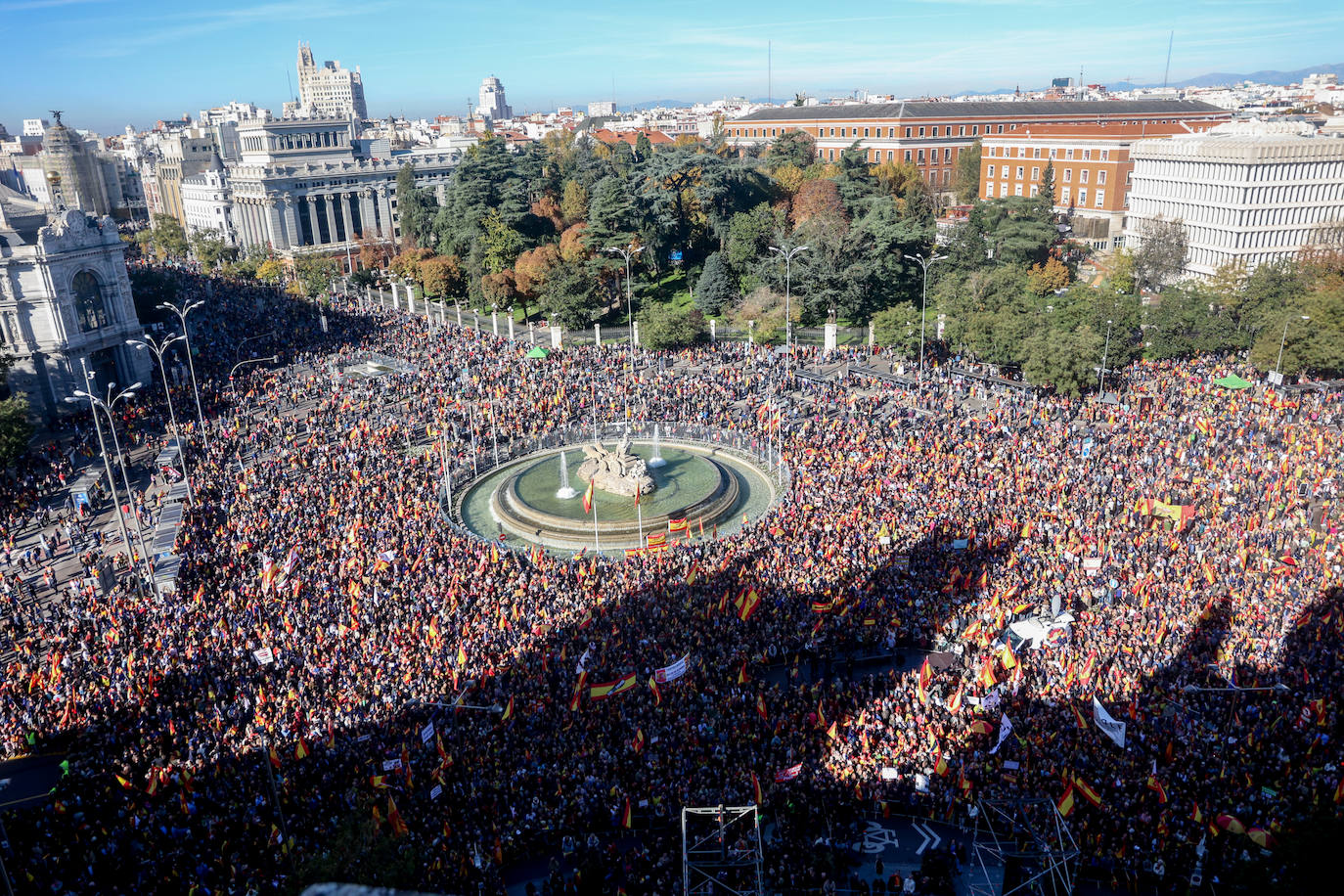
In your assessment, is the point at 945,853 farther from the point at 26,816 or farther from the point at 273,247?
the point at 273,247

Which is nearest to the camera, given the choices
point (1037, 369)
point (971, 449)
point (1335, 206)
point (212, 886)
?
point (212, 886)

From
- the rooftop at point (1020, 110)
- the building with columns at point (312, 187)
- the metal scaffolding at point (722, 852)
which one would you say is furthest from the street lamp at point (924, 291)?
the building with columns at point (312, 187)

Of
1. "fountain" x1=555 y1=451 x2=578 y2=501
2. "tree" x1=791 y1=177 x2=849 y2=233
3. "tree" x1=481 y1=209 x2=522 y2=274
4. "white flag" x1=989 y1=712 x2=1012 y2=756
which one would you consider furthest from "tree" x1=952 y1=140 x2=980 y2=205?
"white flag" x1=989 y1=712 x2=1012 y2=756

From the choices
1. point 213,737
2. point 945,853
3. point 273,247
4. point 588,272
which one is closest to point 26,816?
point 213,737

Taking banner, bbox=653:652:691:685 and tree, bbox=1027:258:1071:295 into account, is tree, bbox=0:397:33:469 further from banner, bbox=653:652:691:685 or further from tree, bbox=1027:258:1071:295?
tree, bbox=1027:258:1071:295

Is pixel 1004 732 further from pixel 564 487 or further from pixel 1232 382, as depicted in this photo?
pixel 1232 382

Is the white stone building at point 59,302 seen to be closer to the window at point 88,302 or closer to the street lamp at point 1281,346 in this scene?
the window at point 88,302
